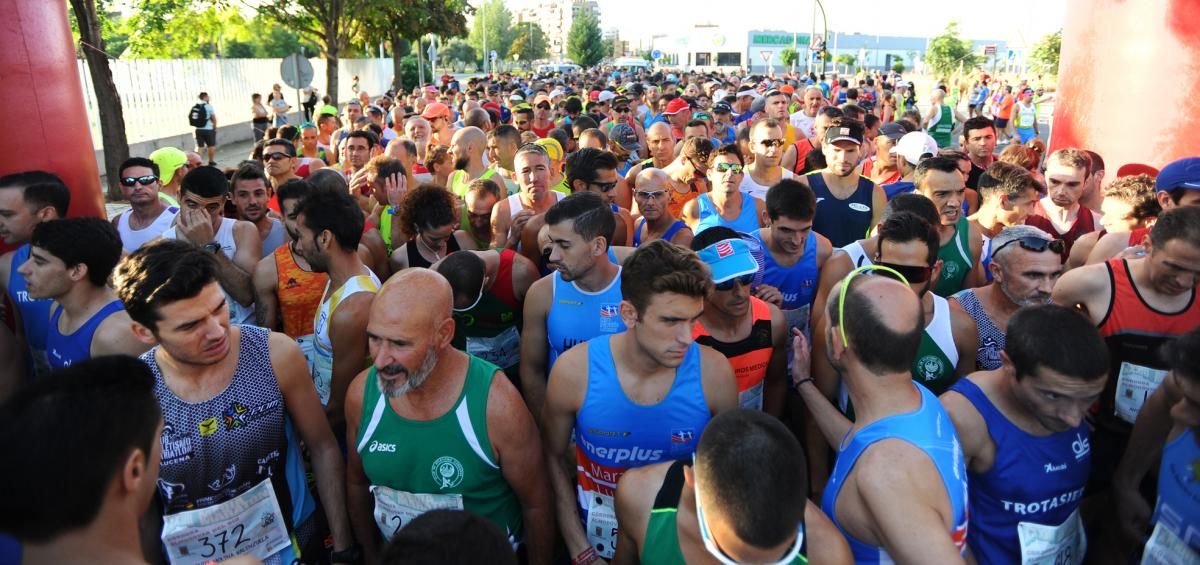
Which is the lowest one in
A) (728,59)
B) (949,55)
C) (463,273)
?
(463,273)

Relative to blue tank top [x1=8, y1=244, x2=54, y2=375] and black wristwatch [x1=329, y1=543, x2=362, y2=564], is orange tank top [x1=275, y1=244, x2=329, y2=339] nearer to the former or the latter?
blue tank top [x1=8, y1=244, x2=54, y2=375]

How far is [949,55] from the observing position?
53.5 metres

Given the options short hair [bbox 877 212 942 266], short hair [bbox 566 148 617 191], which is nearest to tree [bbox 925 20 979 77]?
short hair [bbox 566 148 617 191]

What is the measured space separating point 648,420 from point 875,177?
625cm

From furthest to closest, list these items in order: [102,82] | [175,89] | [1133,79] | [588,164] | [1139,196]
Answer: [175,89], [102,82], [1133,79], [588,164], [1139,196]

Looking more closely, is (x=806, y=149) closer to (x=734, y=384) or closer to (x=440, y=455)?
(x=734, y=384)

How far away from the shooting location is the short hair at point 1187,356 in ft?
7.69

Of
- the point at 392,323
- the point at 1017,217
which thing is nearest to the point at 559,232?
the point at 392,323

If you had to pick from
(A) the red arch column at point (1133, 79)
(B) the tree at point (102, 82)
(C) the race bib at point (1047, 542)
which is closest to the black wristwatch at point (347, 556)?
(C) the race bib at point (1047, 542)

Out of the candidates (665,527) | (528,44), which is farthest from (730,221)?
(528,44)

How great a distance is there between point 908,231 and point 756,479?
212cm

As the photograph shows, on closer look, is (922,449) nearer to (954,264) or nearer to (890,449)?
(890,449)

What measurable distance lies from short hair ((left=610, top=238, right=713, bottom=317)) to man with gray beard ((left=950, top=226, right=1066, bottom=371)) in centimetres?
161

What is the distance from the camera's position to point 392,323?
2.75m
